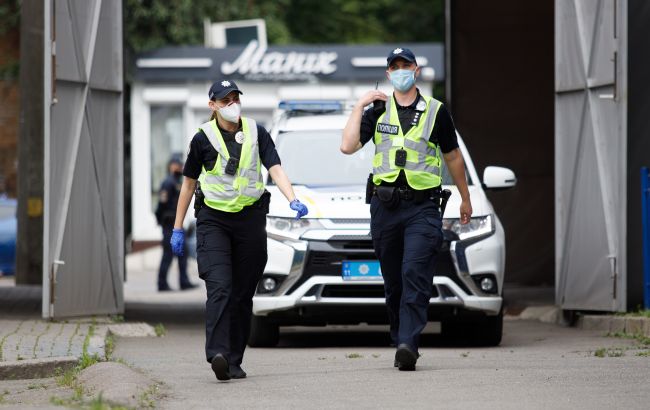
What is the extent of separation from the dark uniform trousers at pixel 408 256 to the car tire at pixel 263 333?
241 cm

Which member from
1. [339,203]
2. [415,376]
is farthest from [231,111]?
[339,203]

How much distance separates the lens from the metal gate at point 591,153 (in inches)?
550

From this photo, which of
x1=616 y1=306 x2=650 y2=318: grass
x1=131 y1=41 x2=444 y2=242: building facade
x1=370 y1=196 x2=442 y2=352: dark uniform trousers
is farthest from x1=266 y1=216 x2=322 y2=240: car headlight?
x1=131 y1=41 x2=444 y2=242: building facade

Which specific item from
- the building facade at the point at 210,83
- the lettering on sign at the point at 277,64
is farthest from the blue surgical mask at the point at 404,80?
the lettering on sign at the point at 277,64

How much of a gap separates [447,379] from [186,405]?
173 centimetres

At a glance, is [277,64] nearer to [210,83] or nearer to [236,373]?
[210,83]

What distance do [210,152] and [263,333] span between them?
310 cm

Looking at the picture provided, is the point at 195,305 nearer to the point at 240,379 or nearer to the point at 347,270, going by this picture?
the point at 347,270

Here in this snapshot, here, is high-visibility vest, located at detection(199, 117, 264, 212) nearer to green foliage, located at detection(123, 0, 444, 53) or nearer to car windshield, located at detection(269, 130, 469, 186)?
car windshield, located at detection(269, 130, 469, 186)

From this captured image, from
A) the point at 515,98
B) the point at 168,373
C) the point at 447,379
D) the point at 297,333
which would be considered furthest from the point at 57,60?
the point at 515,98

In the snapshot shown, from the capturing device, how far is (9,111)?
123 ft

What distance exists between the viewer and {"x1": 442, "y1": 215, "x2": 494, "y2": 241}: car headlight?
12188mm

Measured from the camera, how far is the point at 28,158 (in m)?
23.0

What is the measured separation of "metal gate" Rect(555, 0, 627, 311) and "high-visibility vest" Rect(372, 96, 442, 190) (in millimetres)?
4043
